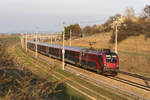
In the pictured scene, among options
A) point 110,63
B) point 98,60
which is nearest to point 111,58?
point 110,63

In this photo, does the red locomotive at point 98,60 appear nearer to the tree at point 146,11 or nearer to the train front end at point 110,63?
the train front end at point 110,63

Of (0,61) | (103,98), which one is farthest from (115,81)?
(0,61)

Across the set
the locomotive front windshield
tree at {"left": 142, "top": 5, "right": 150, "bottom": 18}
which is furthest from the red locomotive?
tree at {"left": 142, "top": 5, "right": 150, "bottom": 18}

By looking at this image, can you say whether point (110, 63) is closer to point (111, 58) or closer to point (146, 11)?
point (111, 58)

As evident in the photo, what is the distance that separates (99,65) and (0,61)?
15.0m

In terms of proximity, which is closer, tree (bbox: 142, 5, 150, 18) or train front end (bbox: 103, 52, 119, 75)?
train front end (bbox: 103, 52, 119, 75)

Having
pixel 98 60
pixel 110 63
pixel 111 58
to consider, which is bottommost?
pixel 110 63

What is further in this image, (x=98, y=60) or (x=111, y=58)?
(x=98, y=60)

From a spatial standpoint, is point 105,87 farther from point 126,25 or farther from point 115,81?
point 126,25

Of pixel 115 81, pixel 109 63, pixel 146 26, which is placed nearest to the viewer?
pixel 115 81

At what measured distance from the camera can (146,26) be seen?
58.5m

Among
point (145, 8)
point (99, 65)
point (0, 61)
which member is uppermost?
point (145, 8)

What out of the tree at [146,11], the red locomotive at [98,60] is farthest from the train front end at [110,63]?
the tree at [146,11]

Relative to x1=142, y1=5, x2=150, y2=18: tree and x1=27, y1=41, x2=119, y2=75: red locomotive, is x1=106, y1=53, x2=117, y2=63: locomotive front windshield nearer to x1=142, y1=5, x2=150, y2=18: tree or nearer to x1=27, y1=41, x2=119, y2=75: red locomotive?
x1=27, y1=41, x2=119, y2=75: red locomotive
